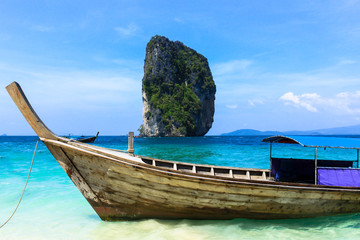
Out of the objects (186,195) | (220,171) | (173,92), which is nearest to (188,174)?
(186,195)


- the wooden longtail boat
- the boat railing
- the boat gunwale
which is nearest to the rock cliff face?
the boat railing

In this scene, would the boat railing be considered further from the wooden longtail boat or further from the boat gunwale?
the boat gunwale

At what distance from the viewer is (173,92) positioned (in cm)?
8069

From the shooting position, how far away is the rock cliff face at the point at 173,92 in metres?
76.2

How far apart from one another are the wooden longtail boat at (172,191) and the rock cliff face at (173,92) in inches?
2719

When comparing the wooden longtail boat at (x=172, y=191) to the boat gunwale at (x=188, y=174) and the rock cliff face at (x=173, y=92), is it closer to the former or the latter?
the boat gunwale at (x=188, y=174)

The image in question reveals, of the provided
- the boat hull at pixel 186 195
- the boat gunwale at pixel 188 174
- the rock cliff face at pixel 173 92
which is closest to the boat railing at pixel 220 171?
the boat hull at pixel 186 195

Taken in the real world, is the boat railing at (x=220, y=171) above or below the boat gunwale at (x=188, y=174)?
below

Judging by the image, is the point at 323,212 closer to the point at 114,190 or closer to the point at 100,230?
the point at 114,190

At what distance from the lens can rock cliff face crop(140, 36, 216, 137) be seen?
76250 millimetres

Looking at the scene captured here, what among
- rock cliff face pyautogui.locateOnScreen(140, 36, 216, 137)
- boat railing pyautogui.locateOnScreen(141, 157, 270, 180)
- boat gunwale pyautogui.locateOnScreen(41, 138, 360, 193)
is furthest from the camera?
rock cliff face pyautogui.locateOnScreen(140, 36, 216, 137)

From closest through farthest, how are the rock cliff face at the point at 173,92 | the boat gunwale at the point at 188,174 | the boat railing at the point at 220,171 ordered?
the boat gunwale at the point at 188,174 < the boat railing at the point at 220,171 < the rock cliff face at the point at 173,92

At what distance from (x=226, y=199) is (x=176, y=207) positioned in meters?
1.15

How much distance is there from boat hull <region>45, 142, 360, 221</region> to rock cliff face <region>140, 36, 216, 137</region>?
2720 inches
